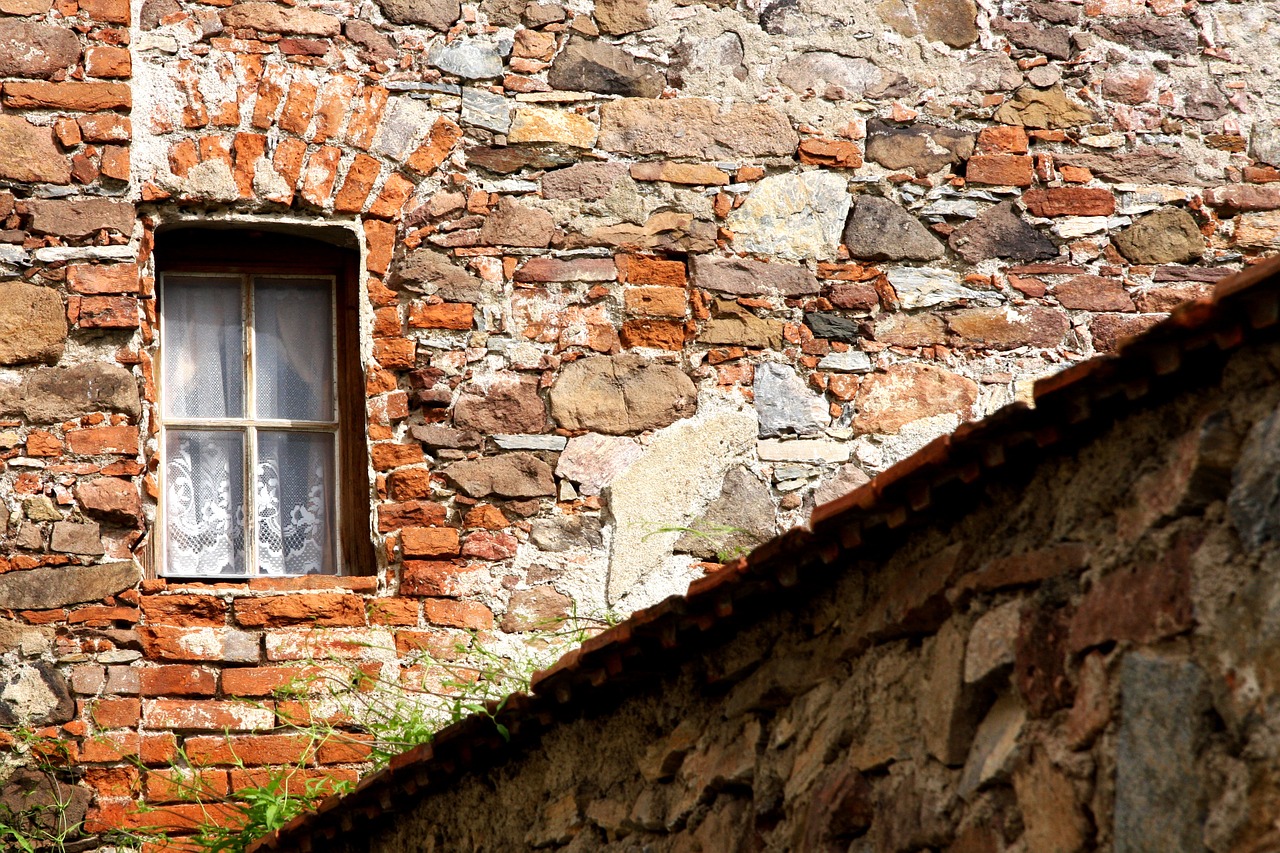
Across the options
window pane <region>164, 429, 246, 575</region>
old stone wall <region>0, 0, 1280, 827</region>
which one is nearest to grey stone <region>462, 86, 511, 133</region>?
old stone wall <region>0, 0, 1280, 827</region>

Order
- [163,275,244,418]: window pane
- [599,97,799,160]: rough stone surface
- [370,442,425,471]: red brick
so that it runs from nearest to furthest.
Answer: [370,442,425,471]: red brick
[163,275,244,418]: window pane
[599,97,799,160]: rough stone surface

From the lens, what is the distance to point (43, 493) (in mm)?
4746

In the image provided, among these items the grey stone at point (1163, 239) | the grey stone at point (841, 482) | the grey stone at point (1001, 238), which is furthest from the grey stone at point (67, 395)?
the grey stone at point (1163, 239)

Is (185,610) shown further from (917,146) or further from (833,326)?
(917,146)

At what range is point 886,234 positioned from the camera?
533cm

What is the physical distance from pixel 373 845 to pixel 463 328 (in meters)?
1.87

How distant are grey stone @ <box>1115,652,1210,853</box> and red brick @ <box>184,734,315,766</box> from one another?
3329mm

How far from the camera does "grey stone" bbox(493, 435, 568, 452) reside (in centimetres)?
505

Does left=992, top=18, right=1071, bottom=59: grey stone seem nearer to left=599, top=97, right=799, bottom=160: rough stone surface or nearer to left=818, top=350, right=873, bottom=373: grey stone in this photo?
left=599, top=97, right=799, bottom=160: rough stone surface

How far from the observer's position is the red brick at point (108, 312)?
15.9ft

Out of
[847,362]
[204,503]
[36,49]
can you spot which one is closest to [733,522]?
[847,362]

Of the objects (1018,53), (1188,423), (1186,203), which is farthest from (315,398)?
(1188,423)

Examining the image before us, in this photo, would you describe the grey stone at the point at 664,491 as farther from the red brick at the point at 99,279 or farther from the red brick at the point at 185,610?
the red brick at the point at 99,279

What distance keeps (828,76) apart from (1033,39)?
0.77 m
